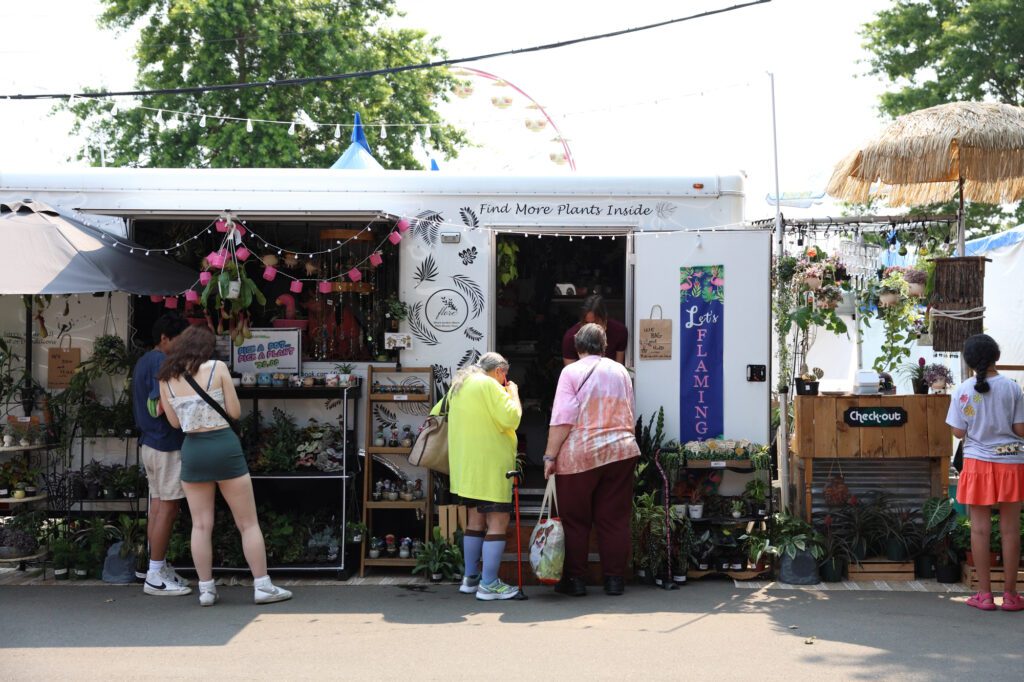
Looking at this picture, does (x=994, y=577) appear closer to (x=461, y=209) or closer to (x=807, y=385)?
(x=807, y=385)

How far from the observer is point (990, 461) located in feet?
21.0

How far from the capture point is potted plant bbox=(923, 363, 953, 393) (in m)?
7.45

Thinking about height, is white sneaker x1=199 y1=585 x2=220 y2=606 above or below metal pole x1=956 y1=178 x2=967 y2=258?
below

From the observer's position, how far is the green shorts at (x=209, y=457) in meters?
6.50

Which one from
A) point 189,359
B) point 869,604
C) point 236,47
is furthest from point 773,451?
point 236,47

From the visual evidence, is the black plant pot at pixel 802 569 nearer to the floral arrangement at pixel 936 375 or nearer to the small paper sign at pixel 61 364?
the floral arrangement at pixel 936 375

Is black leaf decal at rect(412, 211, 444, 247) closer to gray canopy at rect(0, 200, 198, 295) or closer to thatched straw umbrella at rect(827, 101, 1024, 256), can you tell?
gray canopy at rect(0, 200, 198, 295)

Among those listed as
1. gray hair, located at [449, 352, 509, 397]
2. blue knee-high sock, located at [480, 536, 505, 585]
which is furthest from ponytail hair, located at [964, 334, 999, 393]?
blue knee-high sock, located at [480, 536, 505, 585]

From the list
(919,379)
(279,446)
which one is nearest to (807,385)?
(919,379)

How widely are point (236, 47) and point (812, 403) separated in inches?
654

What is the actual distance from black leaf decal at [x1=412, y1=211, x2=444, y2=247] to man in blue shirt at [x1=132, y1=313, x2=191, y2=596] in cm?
206

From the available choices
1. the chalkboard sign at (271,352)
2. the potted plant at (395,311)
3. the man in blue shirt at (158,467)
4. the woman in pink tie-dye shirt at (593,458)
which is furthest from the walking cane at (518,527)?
the man in blue shirt at (158,467)

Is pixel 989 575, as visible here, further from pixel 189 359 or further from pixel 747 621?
pixel 189 359

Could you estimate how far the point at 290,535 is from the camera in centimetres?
743
